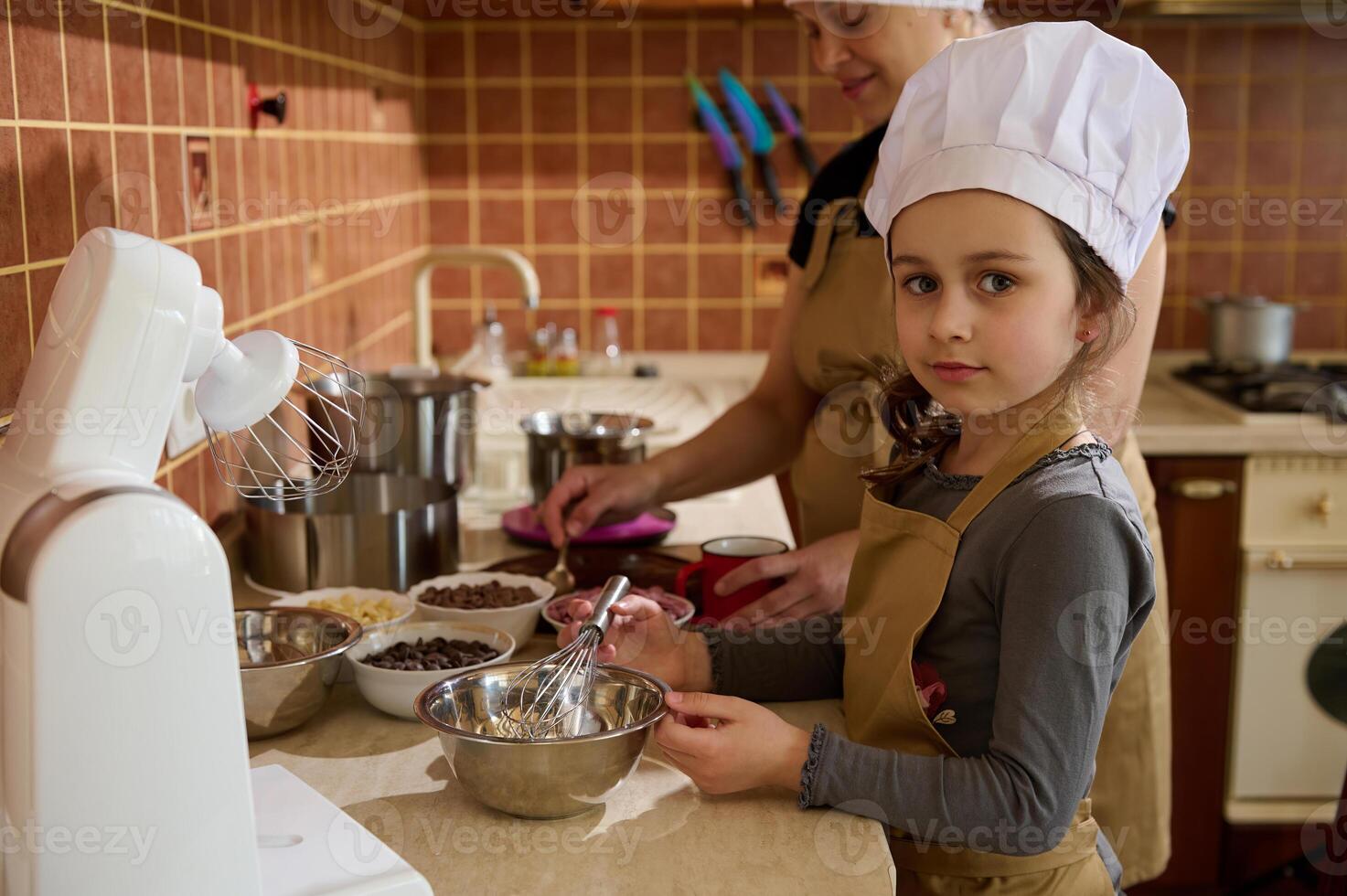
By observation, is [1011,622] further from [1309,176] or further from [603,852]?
[1309,176]

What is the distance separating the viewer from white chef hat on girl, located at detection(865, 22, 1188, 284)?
933 millimetres

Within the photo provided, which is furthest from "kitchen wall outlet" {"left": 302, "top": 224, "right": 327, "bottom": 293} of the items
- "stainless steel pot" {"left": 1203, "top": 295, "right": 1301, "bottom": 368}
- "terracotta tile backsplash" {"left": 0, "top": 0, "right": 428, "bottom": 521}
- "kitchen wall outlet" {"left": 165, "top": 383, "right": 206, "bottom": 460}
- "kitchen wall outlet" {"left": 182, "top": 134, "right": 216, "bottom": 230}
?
"stainless steel pot" {"left": 1203, "top": 295, "right": 1301, "bottom": 368}

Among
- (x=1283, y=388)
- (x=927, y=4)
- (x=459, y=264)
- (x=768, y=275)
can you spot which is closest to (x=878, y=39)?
(x=927, y=4)

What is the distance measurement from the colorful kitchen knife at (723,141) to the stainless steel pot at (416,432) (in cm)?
128

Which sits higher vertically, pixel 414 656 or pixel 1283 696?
pixel 414 656

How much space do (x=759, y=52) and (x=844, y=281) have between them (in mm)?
1563

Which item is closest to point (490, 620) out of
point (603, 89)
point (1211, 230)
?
point (603, 89)

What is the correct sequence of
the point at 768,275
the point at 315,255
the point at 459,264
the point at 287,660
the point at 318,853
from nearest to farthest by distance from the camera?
the point at 318,853 → the point at 287,660 → the point at 315,255 → the point at 459,264 → the point at 768,275

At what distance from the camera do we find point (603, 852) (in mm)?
878

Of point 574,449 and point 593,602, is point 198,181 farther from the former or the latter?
point 593,602

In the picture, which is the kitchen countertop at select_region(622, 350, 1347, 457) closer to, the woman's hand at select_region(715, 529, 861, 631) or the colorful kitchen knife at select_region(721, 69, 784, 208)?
the colorful kitchen knife at select_region(721, 69, 784, 208)

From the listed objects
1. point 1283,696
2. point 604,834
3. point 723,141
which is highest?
point 723,141

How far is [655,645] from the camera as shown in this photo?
1146mm

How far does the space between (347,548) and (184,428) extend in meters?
0.23
